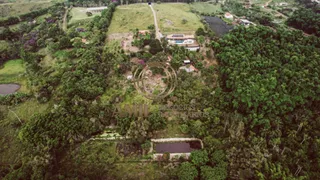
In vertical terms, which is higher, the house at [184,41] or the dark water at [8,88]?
the house at [184,41]

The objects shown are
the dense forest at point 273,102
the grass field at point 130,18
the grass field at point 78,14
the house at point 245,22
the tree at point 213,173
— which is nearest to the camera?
the tree at point 213,173

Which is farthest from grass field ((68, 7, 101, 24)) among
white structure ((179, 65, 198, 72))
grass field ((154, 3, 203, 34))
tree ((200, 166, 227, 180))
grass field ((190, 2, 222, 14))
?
tree ((200, 166, 227, 180))

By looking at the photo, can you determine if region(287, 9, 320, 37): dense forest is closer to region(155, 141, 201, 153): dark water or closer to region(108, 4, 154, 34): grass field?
region(108, 4, 154, 34): grass field

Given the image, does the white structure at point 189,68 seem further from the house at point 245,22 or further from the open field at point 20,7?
the open field at point 20,7

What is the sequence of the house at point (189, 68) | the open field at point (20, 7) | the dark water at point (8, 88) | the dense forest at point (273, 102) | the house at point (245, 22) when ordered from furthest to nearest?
1. the open field at point (20, 7)
2. the house at point (245, 22)
3. the house at point (189, 68)
4. the dark water at point (8, 88)
5. the dense forest at point (273, 102)

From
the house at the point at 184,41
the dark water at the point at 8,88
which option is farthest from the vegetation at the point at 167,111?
the house at the point at 184,41

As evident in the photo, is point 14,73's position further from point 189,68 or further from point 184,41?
point 184,41

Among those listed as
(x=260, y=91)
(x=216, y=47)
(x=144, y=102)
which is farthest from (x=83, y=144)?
Result: (x=216, y=47)
